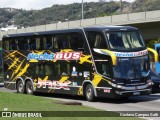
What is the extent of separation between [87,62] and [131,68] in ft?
7.72

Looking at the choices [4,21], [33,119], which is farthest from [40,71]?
[4,21]

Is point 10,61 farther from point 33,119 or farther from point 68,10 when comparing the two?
point 68,10

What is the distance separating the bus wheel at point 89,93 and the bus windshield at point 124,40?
96.3 inches

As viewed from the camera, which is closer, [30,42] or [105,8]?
[30,42]

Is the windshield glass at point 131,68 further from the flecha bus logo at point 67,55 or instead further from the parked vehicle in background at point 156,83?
the parked vehicle in background at point 156,83

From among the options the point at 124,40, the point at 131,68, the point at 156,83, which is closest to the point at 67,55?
the point at 124,40

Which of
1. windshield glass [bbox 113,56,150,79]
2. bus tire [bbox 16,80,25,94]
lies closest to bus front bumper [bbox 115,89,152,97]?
windshield glass [bbox 113,56,150,79]

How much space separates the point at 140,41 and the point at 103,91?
3.06m

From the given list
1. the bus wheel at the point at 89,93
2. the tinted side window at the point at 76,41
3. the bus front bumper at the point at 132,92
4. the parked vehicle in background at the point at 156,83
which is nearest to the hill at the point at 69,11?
the parked vehicle in background at the point at 156,83

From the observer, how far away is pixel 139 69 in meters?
20.8

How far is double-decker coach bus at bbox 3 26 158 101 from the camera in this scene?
20.4m

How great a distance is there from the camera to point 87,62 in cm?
2170

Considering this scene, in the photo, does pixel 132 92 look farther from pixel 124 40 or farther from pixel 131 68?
pixel 124 40

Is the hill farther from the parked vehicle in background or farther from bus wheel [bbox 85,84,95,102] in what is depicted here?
bus wheel [bbox 85,84,95,102]
